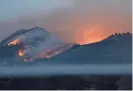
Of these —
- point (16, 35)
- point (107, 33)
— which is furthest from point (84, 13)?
point (16, 35)

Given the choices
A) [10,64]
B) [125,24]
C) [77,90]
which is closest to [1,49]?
[10,64]

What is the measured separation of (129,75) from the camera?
116 cm

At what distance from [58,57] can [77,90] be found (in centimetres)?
14

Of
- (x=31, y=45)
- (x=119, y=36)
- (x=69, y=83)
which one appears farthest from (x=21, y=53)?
(x=119, y=36)

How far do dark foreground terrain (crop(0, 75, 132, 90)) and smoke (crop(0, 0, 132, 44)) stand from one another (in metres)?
0.14

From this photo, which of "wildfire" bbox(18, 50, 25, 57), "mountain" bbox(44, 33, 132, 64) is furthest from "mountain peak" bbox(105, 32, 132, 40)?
"wildfire" bbox(18, 50, 25, 57)

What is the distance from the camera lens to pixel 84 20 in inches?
46.6

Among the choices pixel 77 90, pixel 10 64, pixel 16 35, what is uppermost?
pixel 16 35

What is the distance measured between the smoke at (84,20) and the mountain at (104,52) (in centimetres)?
2

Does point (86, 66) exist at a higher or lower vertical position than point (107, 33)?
lower

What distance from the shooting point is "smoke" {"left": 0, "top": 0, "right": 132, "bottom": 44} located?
1.16 m

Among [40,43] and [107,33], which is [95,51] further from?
[40,43]

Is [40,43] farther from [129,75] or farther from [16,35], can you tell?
[129,75]

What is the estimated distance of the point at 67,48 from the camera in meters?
1.21
